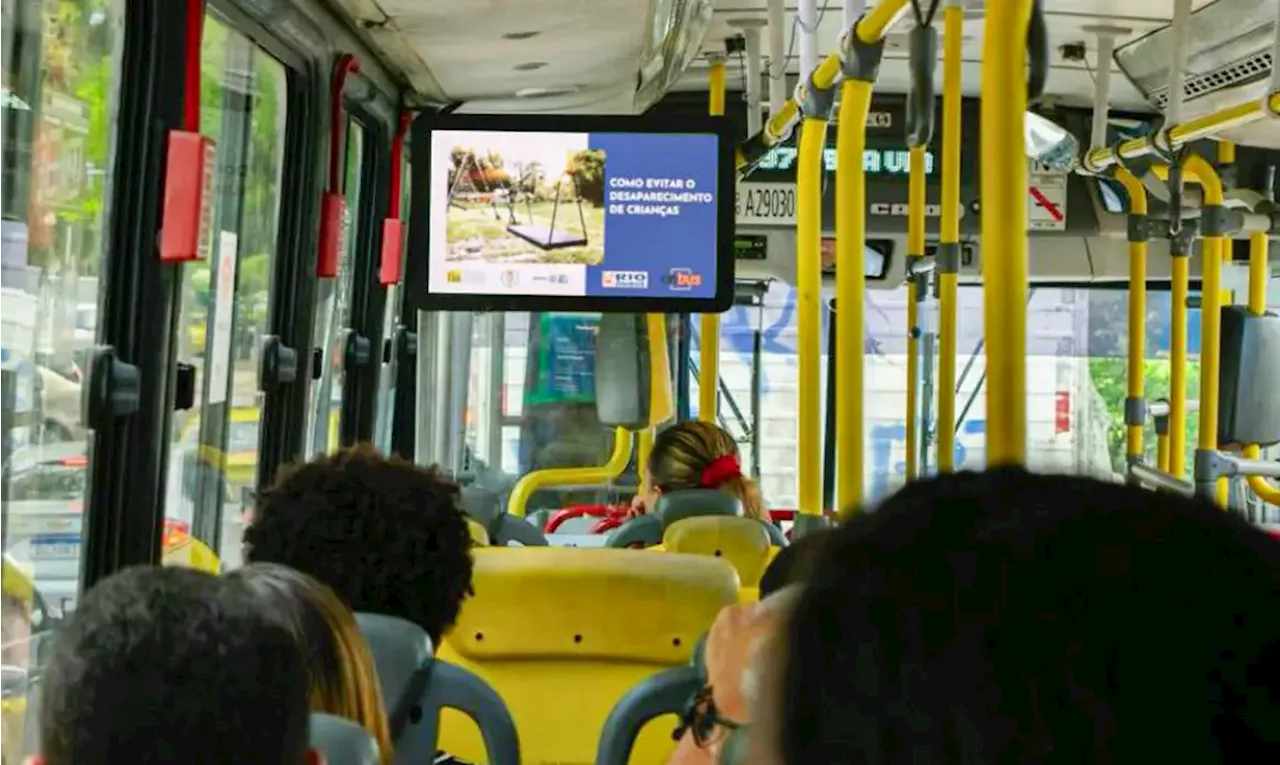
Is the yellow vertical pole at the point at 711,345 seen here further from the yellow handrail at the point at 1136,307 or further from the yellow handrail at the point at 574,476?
the yellow handrail at the point at 1136,307

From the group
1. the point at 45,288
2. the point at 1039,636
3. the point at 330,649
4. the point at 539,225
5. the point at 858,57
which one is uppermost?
the point at 858,57

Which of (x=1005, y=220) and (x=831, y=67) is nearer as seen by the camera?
(x=1005, y=220)

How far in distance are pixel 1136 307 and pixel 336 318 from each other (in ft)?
8.09

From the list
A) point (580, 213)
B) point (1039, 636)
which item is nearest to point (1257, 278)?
point (580, 213)


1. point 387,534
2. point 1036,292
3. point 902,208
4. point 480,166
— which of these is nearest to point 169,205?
point 387,534

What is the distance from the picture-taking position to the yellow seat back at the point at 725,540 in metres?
3.57

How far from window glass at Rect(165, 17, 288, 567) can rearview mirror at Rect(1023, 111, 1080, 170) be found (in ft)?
9.72

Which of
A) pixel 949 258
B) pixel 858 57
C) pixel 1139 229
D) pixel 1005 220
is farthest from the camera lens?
pixel 1139 229

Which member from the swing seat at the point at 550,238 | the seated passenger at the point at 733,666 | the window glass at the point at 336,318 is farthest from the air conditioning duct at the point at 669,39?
the seated passenger at the point at 733,666

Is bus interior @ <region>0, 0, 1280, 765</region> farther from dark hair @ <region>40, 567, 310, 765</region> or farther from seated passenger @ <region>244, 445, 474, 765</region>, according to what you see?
dark hair @ <region>40, 567, 310, 765</region>

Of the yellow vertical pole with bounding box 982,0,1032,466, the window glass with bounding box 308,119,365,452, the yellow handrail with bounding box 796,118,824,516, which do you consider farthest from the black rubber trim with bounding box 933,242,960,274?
the window glass with bounding box 308,119,365,452

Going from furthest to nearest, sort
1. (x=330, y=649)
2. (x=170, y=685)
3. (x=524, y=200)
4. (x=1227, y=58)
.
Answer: (x=1227, y=58)
(x=524, y=200)
(x=330, y=649)
(x=170, y=685)

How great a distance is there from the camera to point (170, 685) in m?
A: 1.06

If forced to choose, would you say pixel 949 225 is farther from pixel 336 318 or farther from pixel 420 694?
pixel 336 318
